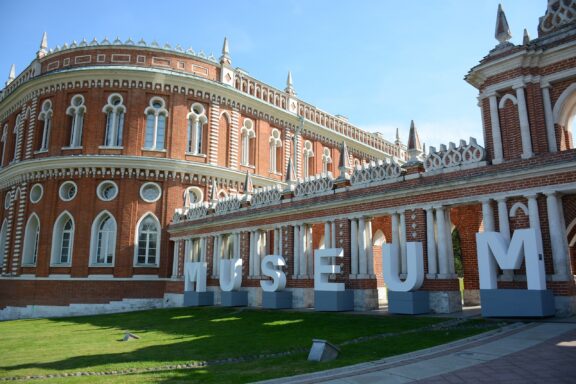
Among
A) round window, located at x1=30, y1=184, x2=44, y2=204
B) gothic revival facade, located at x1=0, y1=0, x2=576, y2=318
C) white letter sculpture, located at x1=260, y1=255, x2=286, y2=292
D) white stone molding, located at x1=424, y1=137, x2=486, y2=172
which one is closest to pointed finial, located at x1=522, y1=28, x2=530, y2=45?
gothic revival facade, located at x1=0, y1=0, x2=576, y2=318

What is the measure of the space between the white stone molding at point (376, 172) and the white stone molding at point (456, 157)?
1517mm

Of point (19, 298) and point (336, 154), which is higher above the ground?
point (336, 154)

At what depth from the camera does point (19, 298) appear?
33688mm

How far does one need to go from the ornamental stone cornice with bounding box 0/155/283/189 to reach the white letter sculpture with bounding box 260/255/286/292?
14.5m

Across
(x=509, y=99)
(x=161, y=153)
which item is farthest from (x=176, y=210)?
(x=509, y=99)

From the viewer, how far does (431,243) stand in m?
17.5

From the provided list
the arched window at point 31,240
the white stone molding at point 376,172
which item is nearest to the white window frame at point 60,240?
the arched window at point 31,240

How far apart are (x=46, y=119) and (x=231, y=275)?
2279 cm

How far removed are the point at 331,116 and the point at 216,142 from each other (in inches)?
632

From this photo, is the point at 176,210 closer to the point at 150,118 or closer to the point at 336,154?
the point at 150,118

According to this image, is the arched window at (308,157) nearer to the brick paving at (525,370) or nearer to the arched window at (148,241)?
the arched window at (148,241)

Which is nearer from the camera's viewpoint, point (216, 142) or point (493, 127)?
point (493, 127)

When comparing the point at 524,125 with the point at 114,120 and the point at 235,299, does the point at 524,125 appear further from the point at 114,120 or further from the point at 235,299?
the point at 114,120

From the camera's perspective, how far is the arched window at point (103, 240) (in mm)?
33438
